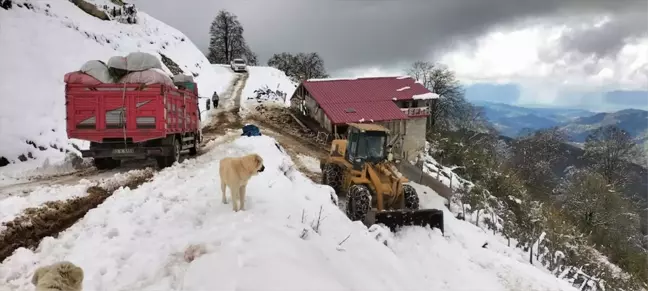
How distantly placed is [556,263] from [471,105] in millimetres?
40402

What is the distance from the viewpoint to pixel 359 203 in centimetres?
977

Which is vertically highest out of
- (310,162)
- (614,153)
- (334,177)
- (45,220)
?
(45,220)

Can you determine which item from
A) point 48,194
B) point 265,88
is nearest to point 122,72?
point 48,194

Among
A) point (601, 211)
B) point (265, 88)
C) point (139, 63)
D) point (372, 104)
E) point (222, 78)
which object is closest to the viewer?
point (139, 63)

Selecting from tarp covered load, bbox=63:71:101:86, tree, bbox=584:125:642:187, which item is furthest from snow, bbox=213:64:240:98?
tree, bbox=584:125:642:187

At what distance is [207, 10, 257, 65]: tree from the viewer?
239 feet

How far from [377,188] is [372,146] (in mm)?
1133

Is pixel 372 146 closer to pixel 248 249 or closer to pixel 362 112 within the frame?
pixel 248 249

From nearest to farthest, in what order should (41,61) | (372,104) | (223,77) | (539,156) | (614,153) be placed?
(41,61)
(372,104)
(614,153)
(539,156)
(223,77)

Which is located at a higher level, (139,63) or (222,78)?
(222,78)

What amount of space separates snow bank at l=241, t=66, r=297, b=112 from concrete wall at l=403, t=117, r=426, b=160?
12.2 meters

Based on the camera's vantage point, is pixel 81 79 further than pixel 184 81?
No

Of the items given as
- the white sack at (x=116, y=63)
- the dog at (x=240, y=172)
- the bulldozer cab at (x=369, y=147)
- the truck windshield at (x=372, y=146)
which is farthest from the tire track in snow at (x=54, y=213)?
the truck windshield at (x=372, y=146)

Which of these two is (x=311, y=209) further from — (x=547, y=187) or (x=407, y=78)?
(x=547, y=187)
